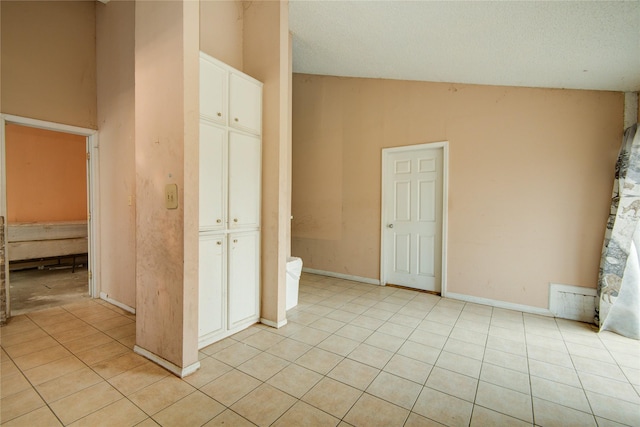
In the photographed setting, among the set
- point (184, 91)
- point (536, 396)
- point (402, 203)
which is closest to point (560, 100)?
point (402, 203)

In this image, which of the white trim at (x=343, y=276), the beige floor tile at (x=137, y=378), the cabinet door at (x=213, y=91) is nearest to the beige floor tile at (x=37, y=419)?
the beige floor tile at (x=137, y=378)

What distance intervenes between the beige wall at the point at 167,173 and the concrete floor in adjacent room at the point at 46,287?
2131mm

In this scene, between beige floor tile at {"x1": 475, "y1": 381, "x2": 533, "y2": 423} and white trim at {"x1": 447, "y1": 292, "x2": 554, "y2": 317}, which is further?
white trim at {"x1": 447, "y1": 292, "x2": 554, "y2": 317}

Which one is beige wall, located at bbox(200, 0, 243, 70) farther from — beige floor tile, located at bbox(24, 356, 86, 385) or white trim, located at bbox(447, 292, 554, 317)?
white trim, located at bbox(447, 292, 554, 317)

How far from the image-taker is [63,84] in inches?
127

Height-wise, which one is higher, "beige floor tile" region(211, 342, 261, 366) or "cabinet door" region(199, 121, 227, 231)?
"cabinet door" region(199, 121, 227, 231)

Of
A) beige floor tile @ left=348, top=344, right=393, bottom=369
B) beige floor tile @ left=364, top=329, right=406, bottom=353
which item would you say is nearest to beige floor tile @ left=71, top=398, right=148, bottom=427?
beige floor tile @ left=348, top=344, right=393, bottom=369

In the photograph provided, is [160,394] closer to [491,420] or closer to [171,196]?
[171,196]

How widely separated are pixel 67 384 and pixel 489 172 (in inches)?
174

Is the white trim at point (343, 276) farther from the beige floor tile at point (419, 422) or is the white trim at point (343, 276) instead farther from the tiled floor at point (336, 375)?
the beige floor tile at point (419, 422)

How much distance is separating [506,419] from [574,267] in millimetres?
2335

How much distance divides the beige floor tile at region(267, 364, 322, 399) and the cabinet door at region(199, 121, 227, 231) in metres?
1.26

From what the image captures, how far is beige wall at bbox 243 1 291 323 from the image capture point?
2.71m

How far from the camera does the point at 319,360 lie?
86.8 inches
